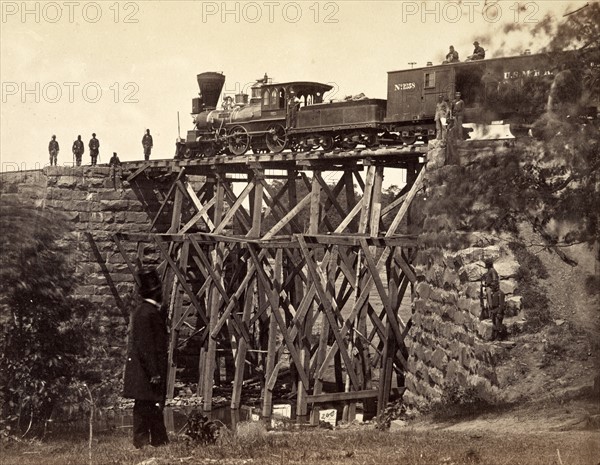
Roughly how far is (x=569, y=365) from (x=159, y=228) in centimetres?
1045

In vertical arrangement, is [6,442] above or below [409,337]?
below

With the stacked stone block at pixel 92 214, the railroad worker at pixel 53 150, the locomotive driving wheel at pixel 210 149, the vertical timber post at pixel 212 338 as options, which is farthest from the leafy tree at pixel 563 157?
the railroad worker at pixel 53 150

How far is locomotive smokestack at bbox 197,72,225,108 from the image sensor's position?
20.4 metres

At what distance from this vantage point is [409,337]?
12.7 meters

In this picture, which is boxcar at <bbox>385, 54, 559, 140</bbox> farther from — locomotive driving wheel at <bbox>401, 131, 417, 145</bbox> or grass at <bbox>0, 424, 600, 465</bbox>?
grass at <bbox>0, 424, 600, 465</bbox>

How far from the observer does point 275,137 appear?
17000mm

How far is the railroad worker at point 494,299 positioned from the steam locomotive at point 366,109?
1.46 m

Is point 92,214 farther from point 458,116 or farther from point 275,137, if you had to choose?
point 458,116

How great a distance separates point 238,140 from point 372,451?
1126cm

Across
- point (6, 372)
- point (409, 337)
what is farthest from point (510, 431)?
point (6, 372)

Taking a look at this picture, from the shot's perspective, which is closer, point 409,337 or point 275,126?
point 409,337

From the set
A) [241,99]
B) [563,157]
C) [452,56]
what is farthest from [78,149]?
[563,157]

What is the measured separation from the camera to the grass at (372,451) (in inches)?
266

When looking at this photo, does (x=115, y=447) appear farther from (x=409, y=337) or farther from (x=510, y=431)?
(x=409, y=337)
